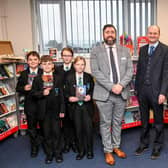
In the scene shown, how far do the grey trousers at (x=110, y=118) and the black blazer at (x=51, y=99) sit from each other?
46 centimetres

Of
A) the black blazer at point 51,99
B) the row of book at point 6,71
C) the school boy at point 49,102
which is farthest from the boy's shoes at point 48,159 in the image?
the row of book at point 6,71

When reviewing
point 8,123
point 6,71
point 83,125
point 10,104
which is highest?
point 6,71

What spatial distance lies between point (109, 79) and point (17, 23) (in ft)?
7.41

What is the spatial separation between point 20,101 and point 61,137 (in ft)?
3.51

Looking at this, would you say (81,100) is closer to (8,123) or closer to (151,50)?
(151,50)

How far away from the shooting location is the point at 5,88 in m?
3.15

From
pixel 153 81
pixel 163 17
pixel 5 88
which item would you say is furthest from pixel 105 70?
pixel 163 17

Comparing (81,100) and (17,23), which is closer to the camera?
(81,100)

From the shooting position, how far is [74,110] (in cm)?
246

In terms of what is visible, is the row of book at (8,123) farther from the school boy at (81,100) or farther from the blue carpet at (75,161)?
the school boy at (81,100)

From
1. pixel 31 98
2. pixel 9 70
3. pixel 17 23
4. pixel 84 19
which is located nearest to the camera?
pixel 31 98

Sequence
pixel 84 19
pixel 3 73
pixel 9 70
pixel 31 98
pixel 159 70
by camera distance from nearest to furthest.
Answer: pixel 159 70 → pixel 31 98 → pixel 3 73 → pixel 9 70 → pixel 84 19

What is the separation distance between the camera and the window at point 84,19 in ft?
12.6

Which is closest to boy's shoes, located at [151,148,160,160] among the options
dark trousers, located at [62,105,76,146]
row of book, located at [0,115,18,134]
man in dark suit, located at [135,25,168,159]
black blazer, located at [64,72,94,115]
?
man in dark suit, located at [135,25,168,159]
